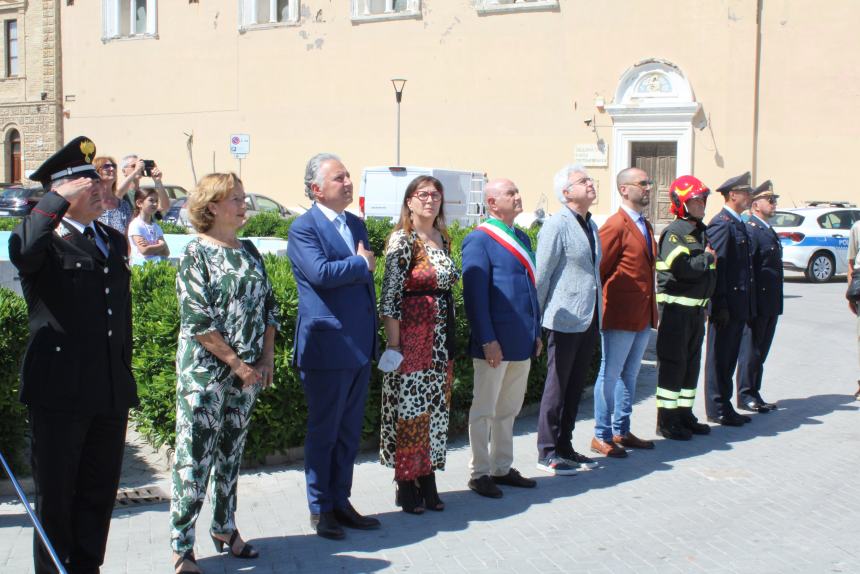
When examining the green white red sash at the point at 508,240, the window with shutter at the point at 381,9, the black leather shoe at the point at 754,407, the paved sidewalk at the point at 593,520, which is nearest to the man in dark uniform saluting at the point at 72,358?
the paved sidewalk at the point at 593,520

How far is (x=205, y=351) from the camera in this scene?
15.9 ft

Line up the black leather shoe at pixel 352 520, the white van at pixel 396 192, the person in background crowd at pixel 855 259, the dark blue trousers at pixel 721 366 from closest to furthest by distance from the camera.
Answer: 1. the black leather shoe at pixel 352 520
2. the dark blue trousers at pixel 721 366
3. the person in background crowd at pixel 855 259
4. the white van at pixel 396 192

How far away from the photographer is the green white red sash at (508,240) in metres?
6.27

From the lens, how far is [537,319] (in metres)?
6.36

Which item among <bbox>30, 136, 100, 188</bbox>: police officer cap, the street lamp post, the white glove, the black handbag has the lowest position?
the white glove

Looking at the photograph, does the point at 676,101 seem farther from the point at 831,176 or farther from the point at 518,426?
the point at 518,426

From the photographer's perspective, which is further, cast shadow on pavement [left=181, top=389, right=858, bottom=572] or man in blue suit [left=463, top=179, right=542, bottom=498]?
man in blue suit [left=463, top=179, right=542, bottom=498]

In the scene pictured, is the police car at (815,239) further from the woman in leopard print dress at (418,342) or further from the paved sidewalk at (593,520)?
the woman in leopard print dress at (418,342)

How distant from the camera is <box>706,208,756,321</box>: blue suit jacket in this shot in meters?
8.13

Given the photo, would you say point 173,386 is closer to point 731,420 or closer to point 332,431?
point 332,431

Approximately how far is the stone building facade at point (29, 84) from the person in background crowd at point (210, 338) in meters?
36.6

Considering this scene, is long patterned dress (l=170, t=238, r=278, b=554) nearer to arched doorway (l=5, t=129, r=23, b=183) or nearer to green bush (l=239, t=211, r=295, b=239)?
green bush (l=239, t=211, r=295, b=239)

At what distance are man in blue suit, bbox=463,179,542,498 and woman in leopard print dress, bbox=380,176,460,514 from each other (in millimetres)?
262

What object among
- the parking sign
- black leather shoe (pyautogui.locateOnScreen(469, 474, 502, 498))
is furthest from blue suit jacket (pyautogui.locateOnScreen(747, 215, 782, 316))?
the parking sign
